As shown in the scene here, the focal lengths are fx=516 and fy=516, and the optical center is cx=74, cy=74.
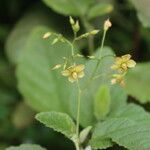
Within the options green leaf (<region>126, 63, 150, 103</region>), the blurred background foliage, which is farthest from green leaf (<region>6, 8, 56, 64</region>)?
green leaf (<region>126, 63, 150, 103</region>)

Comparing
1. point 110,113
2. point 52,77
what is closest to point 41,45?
point 52,77

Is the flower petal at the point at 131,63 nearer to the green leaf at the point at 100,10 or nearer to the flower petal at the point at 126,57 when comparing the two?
the flower petal at the point at 126,57

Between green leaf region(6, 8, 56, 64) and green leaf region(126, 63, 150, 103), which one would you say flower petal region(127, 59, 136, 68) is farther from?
green leaf region(6, 8, 56, 64)

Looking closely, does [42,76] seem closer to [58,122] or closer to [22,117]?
[22,117]

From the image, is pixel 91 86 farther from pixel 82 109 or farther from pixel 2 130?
pixel 2 130

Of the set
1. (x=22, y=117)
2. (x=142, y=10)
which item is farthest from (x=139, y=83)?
(x=22, y=117)

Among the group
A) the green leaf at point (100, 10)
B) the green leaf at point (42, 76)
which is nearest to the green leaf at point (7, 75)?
the green leaf at point (42, 76)
